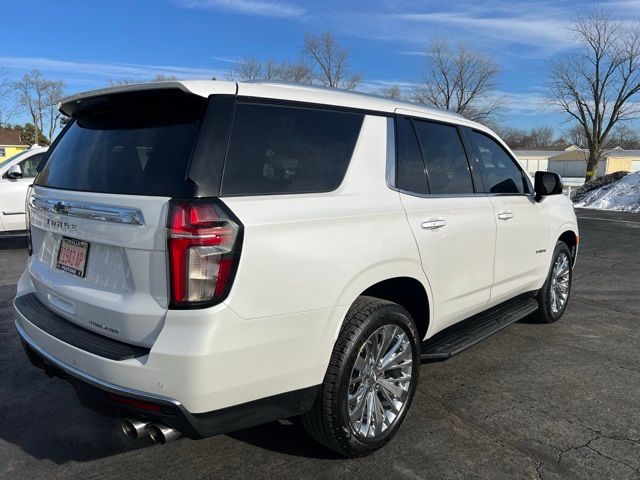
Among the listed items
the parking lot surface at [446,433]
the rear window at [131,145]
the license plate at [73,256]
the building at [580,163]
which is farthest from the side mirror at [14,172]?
the building at [580,163]

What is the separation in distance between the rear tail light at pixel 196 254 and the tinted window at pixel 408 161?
1.28 meters

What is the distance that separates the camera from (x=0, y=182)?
920 cm

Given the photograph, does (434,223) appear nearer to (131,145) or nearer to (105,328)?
(131,145)

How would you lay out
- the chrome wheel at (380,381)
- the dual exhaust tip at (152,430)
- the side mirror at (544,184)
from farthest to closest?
the side mirror at (544,184) < the chrome wheel at (380,381) < the dual exhaust tip at (152,430)

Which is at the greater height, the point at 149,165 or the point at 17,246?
the point at 149,165

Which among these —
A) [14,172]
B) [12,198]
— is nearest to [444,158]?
[14,172]

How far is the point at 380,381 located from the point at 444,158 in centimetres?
161

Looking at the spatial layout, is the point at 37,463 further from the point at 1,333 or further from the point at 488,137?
the point at 488,137

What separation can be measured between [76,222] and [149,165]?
19.7 inches

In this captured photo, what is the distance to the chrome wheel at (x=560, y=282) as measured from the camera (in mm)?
5113

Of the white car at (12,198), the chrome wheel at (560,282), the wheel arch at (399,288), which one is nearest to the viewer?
the wheel arch at (399,288)

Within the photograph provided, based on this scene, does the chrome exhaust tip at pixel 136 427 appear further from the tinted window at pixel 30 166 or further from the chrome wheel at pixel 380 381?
the tinted window at pixel 30 166

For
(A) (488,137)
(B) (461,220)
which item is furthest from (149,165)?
(A) (488,137)

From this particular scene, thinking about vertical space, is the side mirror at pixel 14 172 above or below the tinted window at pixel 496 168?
below
